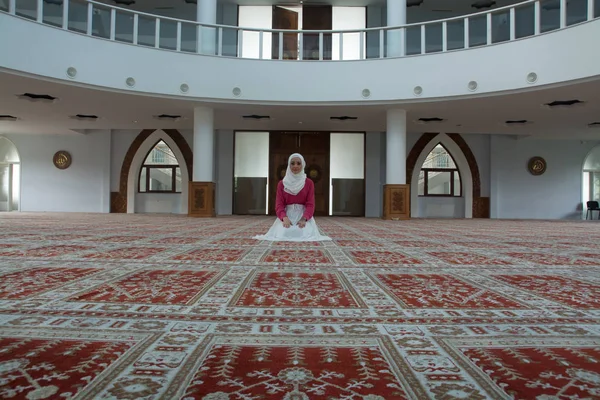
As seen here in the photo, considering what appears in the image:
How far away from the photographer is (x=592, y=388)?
1.04 metres

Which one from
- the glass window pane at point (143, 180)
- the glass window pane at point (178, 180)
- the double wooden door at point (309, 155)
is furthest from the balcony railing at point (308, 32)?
the glass window pane at point (143, 180)

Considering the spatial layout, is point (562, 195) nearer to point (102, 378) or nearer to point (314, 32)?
point (314, 32)

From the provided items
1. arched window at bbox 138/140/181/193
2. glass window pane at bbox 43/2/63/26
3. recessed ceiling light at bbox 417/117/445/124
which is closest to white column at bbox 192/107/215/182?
glass window pane at bbox 43/2/63/26

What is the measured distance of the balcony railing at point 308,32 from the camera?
878 centimetres

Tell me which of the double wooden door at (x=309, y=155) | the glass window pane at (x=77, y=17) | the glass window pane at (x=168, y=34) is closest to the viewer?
the glass window pane at (x=77, y=17)

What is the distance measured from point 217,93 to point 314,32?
272 centimetres

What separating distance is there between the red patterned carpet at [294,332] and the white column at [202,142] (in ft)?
27.7

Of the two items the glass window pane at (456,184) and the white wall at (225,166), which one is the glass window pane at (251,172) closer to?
the white wall at (225,166)

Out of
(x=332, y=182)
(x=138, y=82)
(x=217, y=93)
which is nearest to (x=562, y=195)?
(x=332, y=182)

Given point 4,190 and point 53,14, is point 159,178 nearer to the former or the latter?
point 4,190

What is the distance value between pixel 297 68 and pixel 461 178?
752cm

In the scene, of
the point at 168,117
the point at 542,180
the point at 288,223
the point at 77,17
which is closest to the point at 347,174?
the point at 168,117

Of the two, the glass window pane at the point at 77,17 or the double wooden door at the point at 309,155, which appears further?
the double wooden door at the point at 309,155

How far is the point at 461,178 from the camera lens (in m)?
15.2
